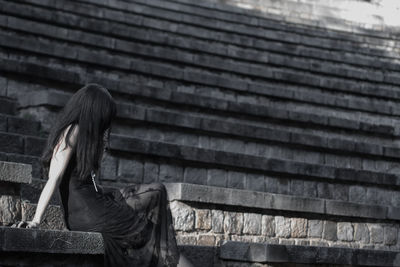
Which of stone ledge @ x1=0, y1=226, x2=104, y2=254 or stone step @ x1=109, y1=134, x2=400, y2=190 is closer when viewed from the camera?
stone ledge @ x1=0, y1=226, x2=104, y2=254

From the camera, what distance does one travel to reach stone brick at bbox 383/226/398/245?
626 cm

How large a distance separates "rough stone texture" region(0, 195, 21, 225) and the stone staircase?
84mm

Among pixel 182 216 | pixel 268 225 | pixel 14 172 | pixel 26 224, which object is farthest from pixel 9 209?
pixel 268 225

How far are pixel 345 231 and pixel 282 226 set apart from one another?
609 millimetres

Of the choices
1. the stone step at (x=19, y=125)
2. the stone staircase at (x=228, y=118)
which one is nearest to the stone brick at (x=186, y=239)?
the stone staircase at (x=228, y=118)

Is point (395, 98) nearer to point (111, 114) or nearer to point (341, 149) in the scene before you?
point (341, 149)

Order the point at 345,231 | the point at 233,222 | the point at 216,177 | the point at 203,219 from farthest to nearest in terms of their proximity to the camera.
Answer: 1. the point at 216,177
2. the point at 345,231
3. the point at 233,222
4. the point at 203,219

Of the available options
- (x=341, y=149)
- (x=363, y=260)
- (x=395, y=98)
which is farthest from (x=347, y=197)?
(x=395, y=98)

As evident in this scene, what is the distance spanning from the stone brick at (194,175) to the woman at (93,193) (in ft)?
7.81

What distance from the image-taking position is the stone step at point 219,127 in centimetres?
660

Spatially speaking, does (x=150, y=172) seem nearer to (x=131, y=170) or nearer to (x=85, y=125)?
(x=131, y=170)

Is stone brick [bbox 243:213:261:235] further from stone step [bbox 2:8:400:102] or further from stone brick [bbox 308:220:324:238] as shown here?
stone step [bbox 2:8:400:102]

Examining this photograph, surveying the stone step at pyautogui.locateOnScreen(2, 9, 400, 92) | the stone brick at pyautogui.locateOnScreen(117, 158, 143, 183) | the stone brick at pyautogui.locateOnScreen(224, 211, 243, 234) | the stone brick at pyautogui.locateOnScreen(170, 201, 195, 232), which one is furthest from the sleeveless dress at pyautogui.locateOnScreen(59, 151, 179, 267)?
the stone step at pyautogui.locateOnScreen(2, 9, 400, 92)

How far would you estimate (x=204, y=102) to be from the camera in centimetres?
816
